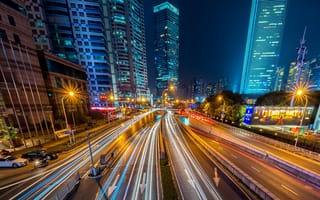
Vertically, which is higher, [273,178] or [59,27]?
[59,27]

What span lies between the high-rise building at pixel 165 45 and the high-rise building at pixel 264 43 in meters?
86.4

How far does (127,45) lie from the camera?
318 ft

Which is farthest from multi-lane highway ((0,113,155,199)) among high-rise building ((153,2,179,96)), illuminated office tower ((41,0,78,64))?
high-rise building ((153,2,179,96))

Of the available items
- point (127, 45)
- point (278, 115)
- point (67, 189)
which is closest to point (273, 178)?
point (67, 189)

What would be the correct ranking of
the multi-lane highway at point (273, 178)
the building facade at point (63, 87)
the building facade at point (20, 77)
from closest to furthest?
the multi-lane highway at point (273, 178) → the building facade at point (20, 77) → the building facade at point (63, 87)

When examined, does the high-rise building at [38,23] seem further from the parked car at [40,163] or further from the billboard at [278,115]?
the billboard at [278,115]

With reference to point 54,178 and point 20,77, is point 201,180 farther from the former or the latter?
point 20,77

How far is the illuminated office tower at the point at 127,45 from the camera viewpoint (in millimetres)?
90062

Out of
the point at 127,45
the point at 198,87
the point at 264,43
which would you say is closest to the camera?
the point at 127,45

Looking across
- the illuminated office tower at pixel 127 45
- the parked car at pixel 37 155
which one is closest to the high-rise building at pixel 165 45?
the illuminated office tower at pixel 127 45

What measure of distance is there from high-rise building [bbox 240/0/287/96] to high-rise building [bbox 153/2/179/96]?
284ft

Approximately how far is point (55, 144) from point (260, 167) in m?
38.5

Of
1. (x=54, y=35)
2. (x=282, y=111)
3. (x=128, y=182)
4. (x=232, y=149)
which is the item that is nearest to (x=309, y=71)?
(x=282, y=111)

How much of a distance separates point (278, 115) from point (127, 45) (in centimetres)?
10560
